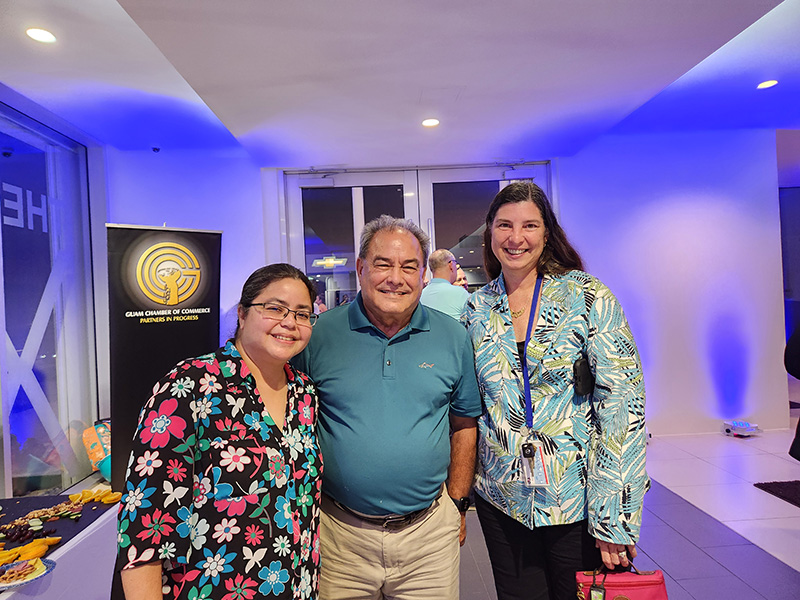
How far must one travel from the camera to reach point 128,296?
3352 mm

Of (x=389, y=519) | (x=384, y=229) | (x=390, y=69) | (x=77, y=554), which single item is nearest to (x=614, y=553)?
(x=389, y=519)

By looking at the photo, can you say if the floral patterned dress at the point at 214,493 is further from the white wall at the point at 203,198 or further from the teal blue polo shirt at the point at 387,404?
the white wall at the point at 203,198

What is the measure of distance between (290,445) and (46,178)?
4.47 meters

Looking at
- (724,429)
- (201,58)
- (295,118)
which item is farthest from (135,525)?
(724,429)

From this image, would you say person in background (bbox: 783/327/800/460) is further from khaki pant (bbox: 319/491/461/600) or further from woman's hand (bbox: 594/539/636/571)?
khaki pant (bbox: 319/491/461/600)

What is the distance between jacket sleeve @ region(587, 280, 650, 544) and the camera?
1.45 metres

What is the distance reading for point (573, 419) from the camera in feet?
5.04

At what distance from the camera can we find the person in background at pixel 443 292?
4066 millimetres

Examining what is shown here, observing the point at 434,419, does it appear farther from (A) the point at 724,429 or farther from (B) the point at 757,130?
(B) the point at 757,130

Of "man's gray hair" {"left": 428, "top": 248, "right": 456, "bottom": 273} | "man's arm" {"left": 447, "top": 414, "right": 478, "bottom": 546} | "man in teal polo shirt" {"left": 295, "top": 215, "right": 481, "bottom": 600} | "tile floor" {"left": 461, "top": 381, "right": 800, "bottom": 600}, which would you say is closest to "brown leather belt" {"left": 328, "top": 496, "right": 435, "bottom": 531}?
"man in teal polo shirt" {"left": 295, "top": 215, "right": 481, "bottom": 600}

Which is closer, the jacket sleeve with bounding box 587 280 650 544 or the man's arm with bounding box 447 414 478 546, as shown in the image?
the jacket sleeve with bounding box 587 280 650 544

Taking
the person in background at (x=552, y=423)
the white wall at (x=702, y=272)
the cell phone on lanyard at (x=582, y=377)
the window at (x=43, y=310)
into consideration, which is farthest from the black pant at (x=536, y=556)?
the white wall at (x=702, y=272)

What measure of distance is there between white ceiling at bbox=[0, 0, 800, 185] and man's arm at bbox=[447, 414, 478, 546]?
2116mm

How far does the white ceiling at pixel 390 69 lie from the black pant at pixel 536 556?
97.0 inches
